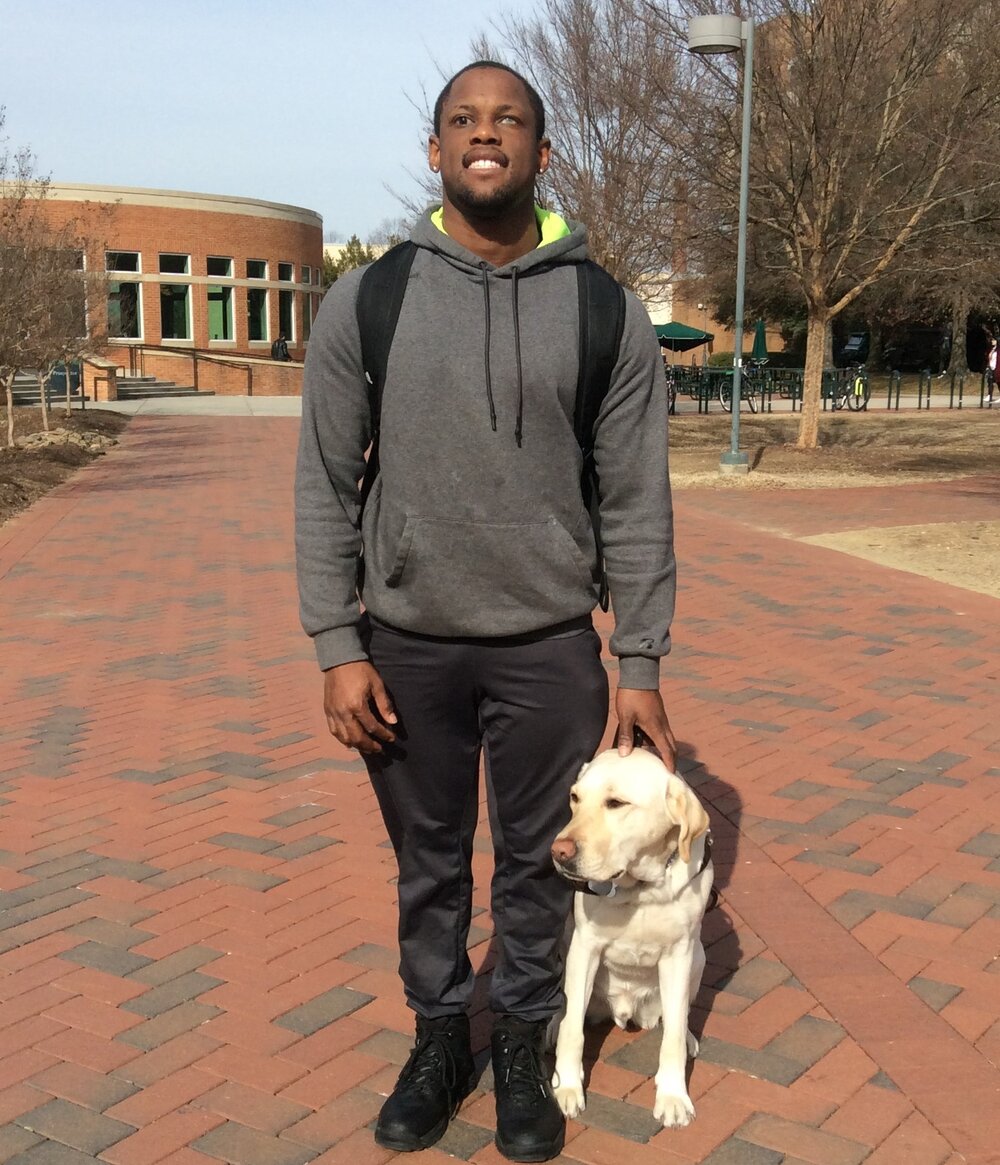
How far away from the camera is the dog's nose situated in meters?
2.63

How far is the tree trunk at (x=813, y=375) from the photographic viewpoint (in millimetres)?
18672

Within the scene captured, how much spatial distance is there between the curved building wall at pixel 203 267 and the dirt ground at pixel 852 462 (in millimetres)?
21189

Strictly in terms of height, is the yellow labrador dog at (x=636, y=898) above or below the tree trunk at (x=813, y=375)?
below

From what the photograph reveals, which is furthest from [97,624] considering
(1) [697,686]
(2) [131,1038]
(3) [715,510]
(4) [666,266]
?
(4) [666,266]

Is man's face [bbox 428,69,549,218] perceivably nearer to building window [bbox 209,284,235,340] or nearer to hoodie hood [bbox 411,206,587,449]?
hoodie hood [bbox 411,206,587,449]

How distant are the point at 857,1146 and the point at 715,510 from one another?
11.4 m

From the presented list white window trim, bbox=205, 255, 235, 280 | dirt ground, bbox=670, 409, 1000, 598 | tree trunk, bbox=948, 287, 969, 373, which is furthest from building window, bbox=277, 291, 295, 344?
dirt ground, bbox=670, 409, 1000, 598

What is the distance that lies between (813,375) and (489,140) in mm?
17411

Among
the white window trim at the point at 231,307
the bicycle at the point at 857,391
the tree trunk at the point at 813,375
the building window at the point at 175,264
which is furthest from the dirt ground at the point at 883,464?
the building window at the point at 175,264

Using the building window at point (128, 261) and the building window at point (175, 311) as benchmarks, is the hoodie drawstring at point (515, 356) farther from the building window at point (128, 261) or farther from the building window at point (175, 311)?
the building window at point (128, 261)

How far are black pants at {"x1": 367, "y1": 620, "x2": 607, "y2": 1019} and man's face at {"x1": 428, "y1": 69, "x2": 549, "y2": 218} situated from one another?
84 centimetres

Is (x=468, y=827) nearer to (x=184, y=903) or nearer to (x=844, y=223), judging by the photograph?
(x=184, y=903)

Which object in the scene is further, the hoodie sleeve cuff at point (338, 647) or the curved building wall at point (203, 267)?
the curved building wall at point (203, 267)

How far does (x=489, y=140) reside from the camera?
8.39 feet
